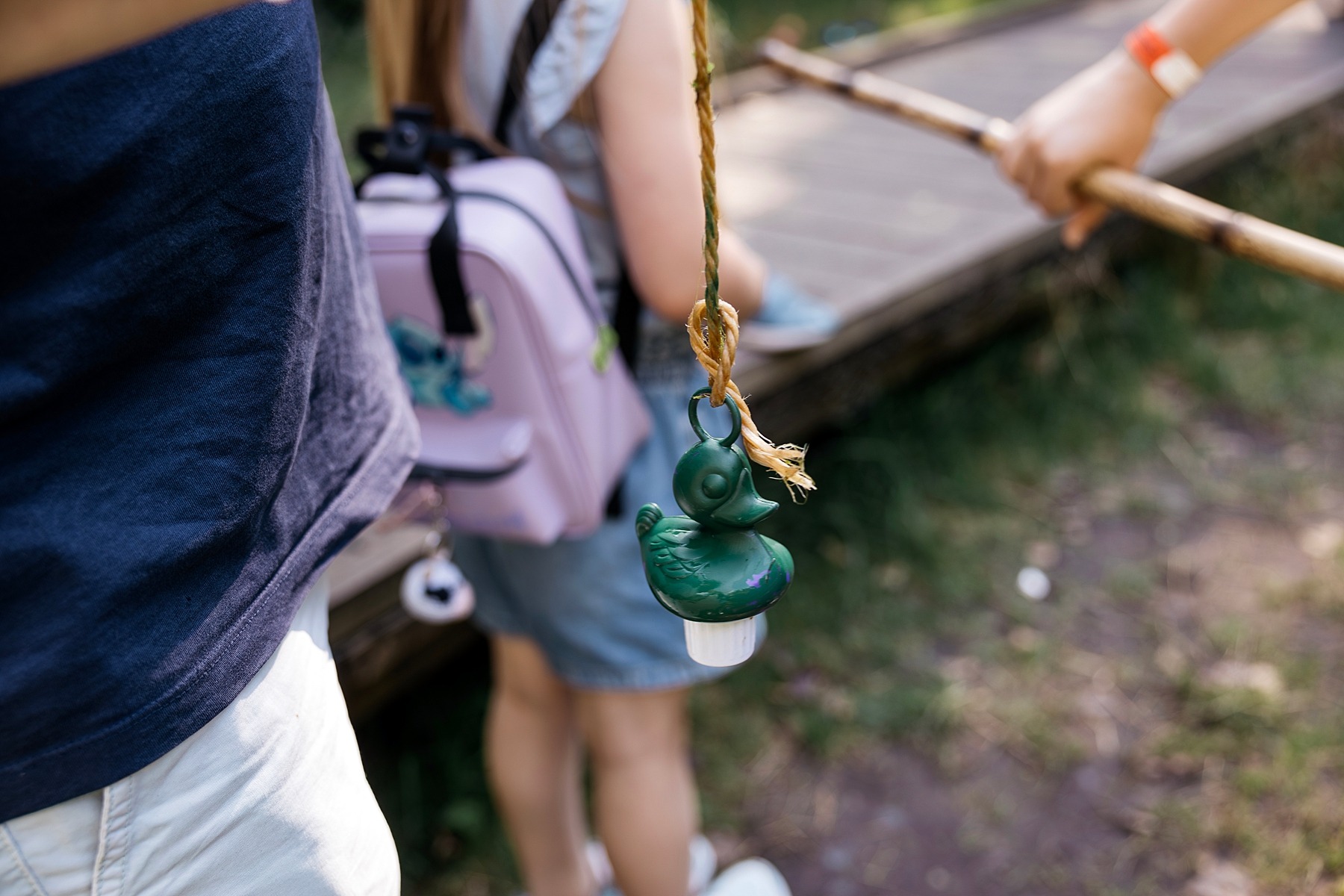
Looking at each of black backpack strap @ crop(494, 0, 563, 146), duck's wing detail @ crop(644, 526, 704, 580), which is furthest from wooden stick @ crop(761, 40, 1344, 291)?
duck's wing detail @ crop(644, 526, 704, 580)

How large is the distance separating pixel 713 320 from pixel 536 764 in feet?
4.02

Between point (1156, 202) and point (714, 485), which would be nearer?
point (714, 485)

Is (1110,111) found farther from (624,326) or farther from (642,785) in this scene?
(642,785)

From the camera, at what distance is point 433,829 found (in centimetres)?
240

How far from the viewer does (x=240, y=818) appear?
2.92 ft

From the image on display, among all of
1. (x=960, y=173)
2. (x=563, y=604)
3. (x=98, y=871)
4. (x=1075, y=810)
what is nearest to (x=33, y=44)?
(x=98, y=871)

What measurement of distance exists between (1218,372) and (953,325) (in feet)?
3.37

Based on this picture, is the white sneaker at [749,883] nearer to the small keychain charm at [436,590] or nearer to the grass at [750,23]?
the small keychain charm at [436,590]

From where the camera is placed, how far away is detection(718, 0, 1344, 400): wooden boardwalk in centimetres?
321

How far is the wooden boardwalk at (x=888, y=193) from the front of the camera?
2197 mm

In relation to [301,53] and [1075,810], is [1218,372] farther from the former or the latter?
[301,53]

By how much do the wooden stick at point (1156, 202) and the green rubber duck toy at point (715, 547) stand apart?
91 cm

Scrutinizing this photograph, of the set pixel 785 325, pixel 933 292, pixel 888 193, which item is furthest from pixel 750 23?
pixel 785 325

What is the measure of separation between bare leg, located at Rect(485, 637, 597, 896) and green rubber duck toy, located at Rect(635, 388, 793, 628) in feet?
2.91
